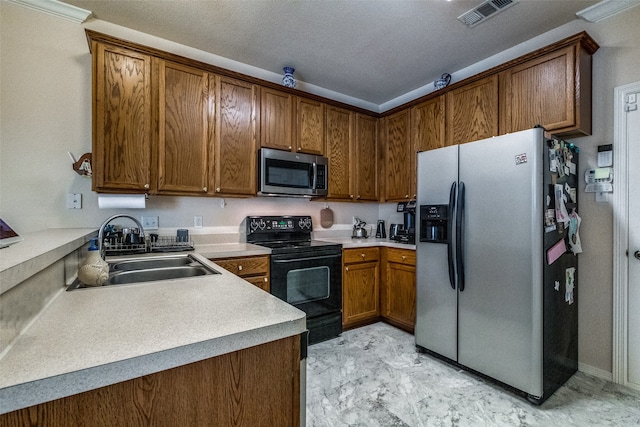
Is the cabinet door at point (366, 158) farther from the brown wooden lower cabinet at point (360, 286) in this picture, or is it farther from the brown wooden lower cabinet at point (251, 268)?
the brown wooden lower cabinet at point (251, 268)

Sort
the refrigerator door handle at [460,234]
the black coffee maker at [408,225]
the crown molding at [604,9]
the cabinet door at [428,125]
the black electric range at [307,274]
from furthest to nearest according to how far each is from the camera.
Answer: the black coffee maker at [408,225]
the cabinet door at [428,125]
the black electric range at [307,274]
the refrigerator door handle at [460,234]
the crown molding at [604,9]

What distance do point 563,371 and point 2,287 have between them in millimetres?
2867

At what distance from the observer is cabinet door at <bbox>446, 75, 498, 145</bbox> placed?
2.53 m

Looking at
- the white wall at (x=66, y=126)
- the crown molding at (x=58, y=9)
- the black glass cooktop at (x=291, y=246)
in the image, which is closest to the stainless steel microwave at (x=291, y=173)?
the black glass cooktop at (x=291, y=246)

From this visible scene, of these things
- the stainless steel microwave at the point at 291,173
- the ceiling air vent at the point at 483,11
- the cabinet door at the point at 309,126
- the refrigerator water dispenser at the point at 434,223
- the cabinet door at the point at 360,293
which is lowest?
the cabinet door at the point at 360,293

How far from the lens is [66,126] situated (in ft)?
7.25

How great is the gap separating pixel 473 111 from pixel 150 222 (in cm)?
298

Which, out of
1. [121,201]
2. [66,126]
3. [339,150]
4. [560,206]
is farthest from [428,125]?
[66,126]

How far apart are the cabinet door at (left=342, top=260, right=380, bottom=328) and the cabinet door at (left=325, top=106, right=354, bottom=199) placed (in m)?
0.82

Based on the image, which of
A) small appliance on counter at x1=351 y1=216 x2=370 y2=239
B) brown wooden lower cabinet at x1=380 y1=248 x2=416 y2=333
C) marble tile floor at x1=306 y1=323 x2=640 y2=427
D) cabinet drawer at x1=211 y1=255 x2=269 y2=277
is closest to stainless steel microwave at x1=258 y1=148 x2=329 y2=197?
cabinet drawer at x1=211 y1=255 x2=269 y2=277

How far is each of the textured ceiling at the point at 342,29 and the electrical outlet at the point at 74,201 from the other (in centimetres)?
137

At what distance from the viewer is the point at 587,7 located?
210 cm

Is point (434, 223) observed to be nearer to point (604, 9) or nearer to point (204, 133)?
point (604, 9)

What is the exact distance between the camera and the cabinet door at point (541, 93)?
2.09 metres
